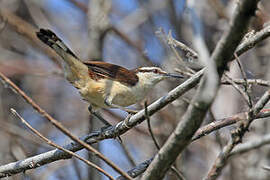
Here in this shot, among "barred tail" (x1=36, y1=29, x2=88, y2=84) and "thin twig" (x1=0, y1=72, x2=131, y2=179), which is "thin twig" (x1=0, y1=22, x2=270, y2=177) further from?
"barred tail" (x1=36, y1=29, x2=88, y2=84)

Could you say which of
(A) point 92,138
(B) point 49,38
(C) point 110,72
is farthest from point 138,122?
(C) point 110,72

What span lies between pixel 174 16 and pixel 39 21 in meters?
2.10

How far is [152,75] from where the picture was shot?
4469 millimetres

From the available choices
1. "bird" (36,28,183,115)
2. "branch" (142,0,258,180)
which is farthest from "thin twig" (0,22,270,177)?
"bird" (36,28,183,115)

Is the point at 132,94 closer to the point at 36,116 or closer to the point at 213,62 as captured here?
the point at 213,62

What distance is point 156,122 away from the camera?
5.97 metres

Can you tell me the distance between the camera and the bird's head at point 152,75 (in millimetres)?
4388

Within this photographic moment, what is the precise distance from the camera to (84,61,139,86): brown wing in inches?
159

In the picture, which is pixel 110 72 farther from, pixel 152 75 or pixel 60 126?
pixel 60 126

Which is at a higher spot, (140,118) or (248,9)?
(140,118)

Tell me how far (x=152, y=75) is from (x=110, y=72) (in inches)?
22.7

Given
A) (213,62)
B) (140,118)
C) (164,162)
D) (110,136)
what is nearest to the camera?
(213,62)

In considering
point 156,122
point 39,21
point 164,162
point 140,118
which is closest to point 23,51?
point 39,21

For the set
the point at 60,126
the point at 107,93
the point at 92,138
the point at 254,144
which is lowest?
the point at 254,144
